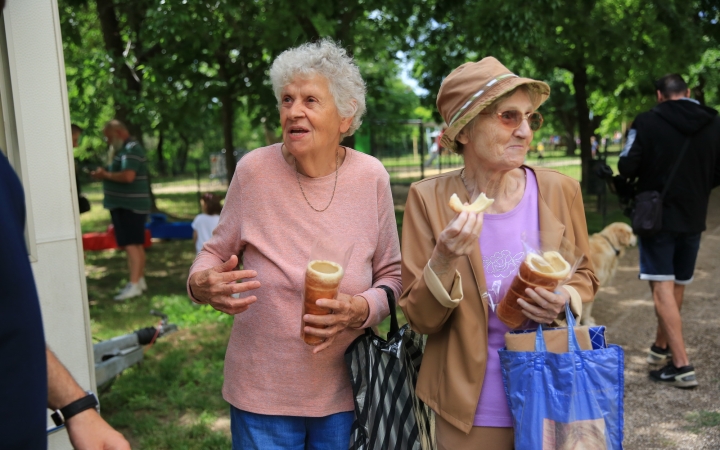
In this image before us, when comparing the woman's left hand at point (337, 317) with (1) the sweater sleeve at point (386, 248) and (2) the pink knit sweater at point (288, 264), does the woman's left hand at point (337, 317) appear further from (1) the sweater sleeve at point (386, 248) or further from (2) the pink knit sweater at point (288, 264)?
(1) the sweater sleeve at point (386, 248)

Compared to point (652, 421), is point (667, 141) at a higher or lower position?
higher

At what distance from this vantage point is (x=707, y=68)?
22906 millimetres

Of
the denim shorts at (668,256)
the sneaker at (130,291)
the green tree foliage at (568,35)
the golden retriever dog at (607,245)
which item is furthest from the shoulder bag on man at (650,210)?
the sneaker at (130,291)

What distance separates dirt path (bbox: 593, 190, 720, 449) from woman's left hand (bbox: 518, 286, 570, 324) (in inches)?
115

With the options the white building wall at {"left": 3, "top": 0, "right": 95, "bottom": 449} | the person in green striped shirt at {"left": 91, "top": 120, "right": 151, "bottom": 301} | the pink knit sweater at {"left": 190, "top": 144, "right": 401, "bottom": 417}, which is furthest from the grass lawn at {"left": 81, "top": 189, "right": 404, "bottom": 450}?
the pink knit sweater at {"left": 190, "top": 144, "right": 401, "bottom": 417}

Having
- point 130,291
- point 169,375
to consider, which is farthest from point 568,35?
point 169,375

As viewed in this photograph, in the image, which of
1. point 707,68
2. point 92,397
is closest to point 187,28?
point 92,397

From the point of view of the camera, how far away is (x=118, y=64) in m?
9.71

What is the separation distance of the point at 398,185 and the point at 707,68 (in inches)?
505

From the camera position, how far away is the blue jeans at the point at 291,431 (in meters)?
2.49

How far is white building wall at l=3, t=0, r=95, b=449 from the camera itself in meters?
3.12

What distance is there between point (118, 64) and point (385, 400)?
855 centimetres

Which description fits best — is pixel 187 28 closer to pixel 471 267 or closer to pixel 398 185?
pixel 471 267

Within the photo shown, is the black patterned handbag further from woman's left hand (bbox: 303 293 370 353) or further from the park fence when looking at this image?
the park fence
